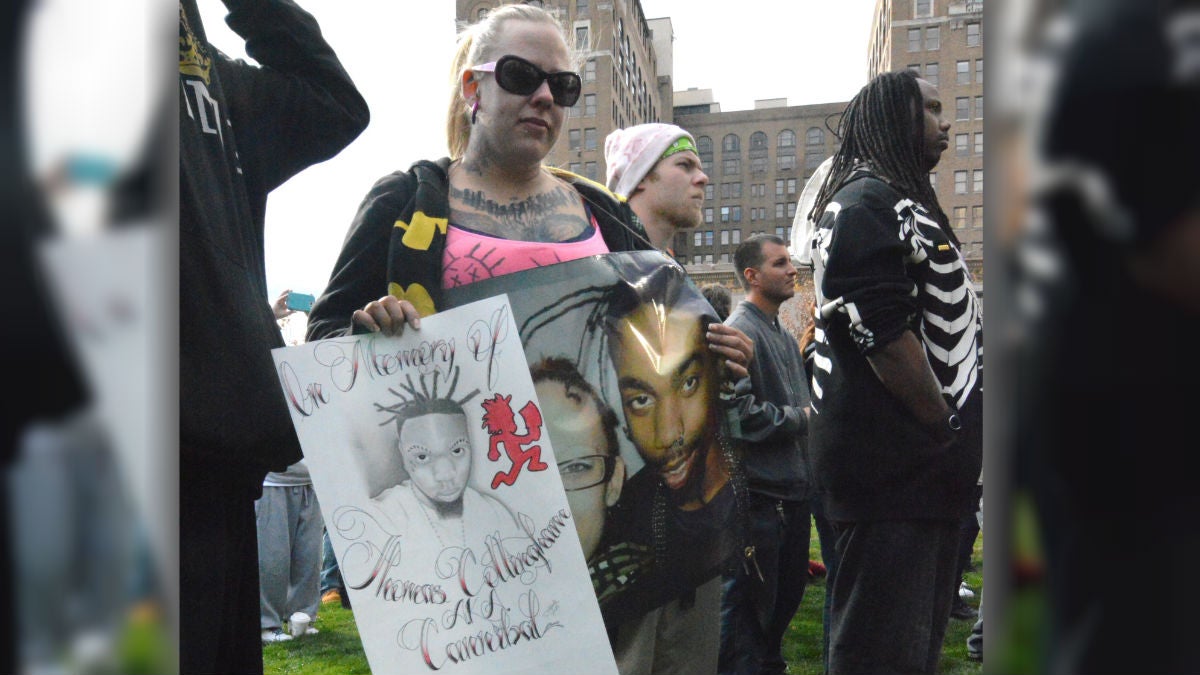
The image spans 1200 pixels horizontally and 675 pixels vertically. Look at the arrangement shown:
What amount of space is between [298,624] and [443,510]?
4.57 m

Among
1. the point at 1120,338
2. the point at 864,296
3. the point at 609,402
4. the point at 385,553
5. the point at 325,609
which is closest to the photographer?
the point at 1120,338

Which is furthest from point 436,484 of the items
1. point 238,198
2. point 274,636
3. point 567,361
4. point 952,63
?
point 952,63

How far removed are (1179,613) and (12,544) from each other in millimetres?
317

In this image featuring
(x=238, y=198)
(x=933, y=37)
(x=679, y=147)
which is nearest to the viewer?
(x=238, y=198)

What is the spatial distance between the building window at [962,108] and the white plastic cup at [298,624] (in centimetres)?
6842

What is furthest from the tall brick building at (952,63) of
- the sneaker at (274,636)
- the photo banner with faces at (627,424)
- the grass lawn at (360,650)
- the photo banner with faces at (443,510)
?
A: the photo banner with faces at (443,510)

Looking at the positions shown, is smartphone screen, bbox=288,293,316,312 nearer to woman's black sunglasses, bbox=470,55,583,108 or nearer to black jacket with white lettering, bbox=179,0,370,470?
woman's black sunglasses, bbox=470,55,583,108

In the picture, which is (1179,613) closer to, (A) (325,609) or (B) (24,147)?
(B) (24,147)

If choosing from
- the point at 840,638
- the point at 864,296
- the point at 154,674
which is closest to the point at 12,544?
the point at 154,674

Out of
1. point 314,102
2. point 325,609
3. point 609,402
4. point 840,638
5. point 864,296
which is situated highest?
point 314,102

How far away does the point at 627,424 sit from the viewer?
1816mm

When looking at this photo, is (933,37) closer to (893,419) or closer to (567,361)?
(893,419)

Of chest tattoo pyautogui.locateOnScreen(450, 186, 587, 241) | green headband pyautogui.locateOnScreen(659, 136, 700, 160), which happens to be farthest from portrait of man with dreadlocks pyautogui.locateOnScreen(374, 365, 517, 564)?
green headband pyautogui.locateOnScreen(659, 136, 700, 160)

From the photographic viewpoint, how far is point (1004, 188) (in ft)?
0.88
